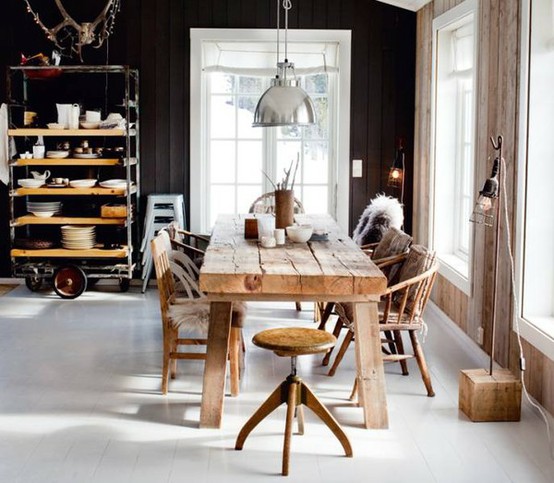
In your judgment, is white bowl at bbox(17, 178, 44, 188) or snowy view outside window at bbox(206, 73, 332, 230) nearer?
white bowl at bbox(17, 178, 44, 188)

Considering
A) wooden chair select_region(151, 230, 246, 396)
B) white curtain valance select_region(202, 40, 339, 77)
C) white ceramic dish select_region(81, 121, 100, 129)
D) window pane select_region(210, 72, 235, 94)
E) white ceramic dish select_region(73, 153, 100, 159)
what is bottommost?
wooden chair select_region(151, 230, 246, 396)

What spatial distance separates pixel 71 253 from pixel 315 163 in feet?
7.67

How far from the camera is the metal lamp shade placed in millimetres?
5539

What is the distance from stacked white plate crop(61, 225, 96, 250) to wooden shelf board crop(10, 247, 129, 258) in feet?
0.17

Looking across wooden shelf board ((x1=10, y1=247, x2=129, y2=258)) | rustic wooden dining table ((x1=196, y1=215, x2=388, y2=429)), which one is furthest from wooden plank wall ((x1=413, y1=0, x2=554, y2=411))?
wooden shelf board ((x1=10, y1=247, x2=129, y2=258))

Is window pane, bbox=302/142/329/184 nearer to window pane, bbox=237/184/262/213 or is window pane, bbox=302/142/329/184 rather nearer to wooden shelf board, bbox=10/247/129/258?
window pane, bbox=237/184/262/213

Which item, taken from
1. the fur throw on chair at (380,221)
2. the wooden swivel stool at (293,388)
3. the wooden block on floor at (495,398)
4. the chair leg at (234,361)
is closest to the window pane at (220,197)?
the fur throw on chair at (380,221)

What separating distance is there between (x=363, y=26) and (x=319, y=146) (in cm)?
114

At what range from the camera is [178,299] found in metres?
5.02

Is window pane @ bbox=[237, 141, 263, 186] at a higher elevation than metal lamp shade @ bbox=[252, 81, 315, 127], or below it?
below

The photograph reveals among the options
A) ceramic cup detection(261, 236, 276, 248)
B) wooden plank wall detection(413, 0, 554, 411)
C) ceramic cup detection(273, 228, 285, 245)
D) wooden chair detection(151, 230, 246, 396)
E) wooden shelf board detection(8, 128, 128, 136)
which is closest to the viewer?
wooden chair detection(151, 230, 246, 396)

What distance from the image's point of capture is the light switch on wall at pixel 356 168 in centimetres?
807

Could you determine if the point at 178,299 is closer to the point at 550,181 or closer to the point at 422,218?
the point at 550,181

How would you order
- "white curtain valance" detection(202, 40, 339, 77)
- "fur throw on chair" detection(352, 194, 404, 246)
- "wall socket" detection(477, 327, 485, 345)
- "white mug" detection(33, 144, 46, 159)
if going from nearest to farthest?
"wall socket" detection(477, 327, 485, 345), "fur throw on chair" detection(352, 194, 404, 246), "white mug" detection(33, 144, 46, 159), "white curtain valance" detection(202, 40, 339, 77)
